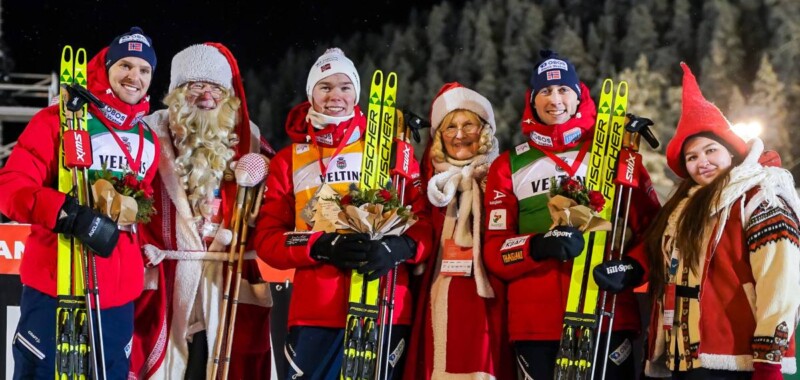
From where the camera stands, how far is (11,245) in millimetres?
4324

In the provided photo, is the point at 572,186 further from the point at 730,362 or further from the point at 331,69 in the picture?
the point at 331,69

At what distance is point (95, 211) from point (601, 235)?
1.79 m

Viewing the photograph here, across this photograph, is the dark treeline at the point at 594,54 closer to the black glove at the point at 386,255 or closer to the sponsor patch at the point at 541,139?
the sponsor patch at the point at 541,139

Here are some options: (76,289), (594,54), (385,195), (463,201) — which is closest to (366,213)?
(385,195)

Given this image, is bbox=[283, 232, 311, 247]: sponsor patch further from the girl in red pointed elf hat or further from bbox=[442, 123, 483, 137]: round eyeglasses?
the girl in red pointed elf hat

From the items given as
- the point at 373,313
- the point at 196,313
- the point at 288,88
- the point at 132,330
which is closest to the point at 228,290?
the point at 196,313

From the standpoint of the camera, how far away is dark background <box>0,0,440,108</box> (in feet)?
29.7

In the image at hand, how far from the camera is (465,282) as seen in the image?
11.1 feet

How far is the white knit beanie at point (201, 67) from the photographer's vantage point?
12.2 ft

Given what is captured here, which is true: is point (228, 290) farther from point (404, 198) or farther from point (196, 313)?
point (404, 198)

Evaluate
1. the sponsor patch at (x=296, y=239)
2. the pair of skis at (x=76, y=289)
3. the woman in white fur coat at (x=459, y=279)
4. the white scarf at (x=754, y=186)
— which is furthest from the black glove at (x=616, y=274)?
the pair of skis at (x=76, y=289)

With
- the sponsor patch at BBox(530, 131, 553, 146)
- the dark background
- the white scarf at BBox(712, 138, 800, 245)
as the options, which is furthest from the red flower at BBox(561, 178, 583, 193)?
the dark background

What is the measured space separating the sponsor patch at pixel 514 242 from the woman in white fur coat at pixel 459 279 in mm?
156

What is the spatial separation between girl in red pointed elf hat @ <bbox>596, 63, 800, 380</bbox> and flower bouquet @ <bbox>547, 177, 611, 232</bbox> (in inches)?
8.3
